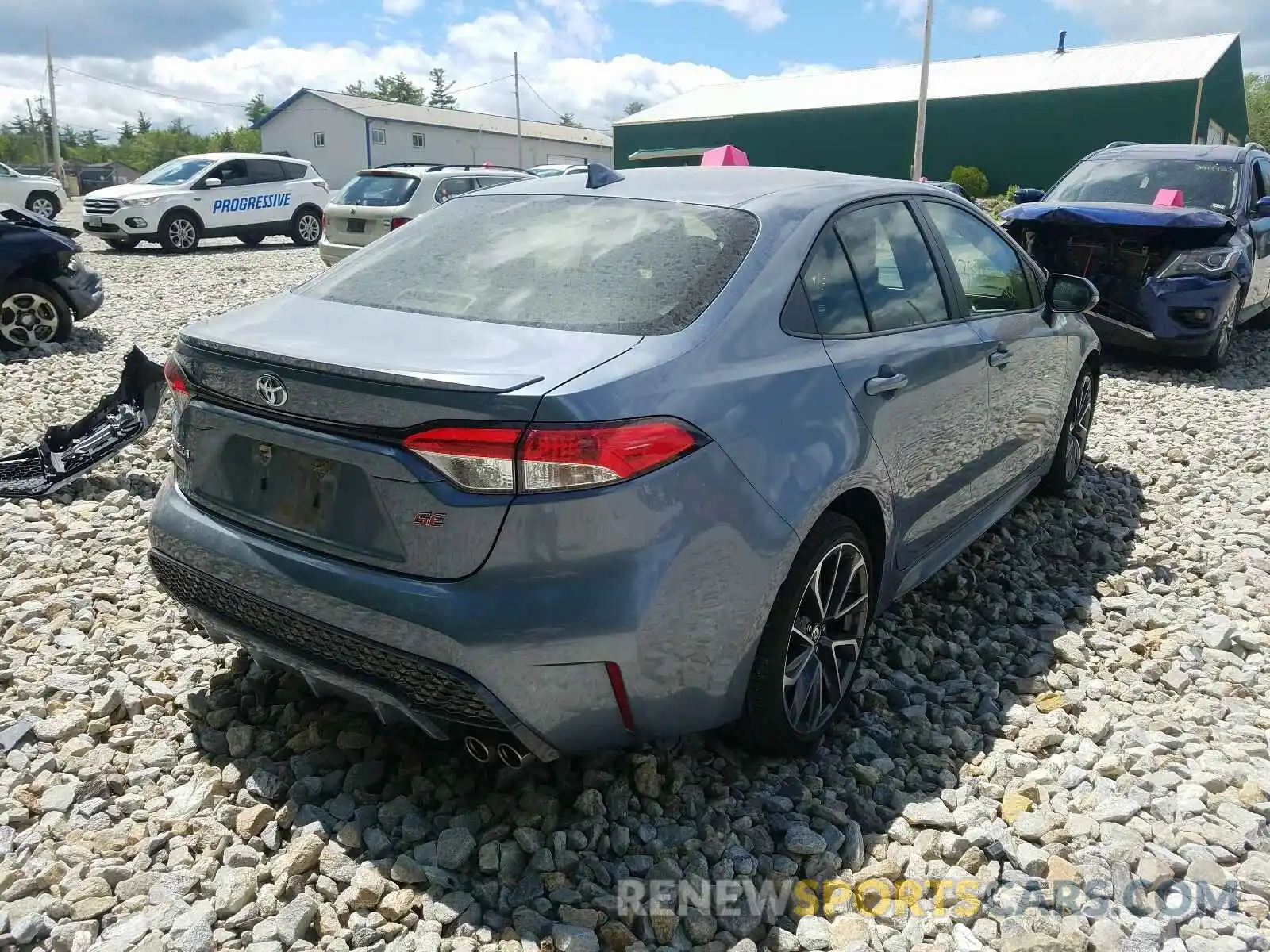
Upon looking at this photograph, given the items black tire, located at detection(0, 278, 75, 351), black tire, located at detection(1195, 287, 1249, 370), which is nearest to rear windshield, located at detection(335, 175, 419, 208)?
black tire, located at detection(0, 278, 75, 351)

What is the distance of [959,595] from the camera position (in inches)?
164

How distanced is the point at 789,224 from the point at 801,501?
0.87m

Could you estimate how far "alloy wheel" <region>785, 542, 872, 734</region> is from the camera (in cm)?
283

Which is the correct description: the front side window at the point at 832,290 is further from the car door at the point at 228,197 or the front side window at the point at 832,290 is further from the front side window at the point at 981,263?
the car door at the point at 228,197

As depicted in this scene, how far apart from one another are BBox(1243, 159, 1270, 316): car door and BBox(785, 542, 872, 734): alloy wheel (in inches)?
286

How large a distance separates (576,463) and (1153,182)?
862 centimetres

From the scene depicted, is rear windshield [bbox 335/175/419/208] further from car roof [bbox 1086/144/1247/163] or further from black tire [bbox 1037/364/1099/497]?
black tire [bbox 1037/364/1099/497]

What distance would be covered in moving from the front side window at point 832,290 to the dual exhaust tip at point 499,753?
141 centimetres

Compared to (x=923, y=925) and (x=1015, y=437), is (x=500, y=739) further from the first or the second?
(x=1015, y=437)

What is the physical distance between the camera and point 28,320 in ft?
26.7

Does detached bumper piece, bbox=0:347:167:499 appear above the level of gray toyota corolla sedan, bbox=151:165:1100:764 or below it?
below

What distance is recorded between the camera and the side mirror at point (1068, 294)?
4.46 metres

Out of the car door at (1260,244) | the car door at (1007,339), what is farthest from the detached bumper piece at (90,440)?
the car door at (1260,244)

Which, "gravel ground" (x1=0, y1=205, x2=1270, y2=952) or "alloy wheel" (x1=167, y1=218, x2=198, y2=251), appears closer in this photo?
"gravel ground" (x1=0, y1=205, x2=1270, y2=952)
